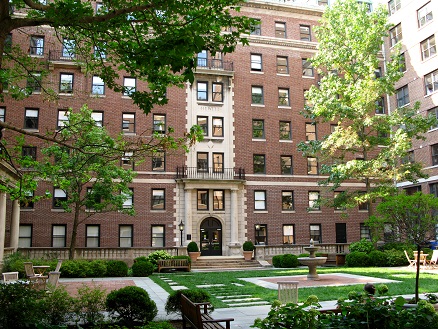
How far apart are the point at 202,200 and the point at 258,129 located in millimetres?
7890

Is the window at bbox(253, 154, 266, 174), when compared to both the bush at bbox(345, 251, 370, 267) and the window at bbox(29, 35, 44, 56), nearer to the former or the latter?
the bush at bbox(345, 251, 370, 267)

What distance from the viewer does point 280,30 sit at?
4006 centimetres

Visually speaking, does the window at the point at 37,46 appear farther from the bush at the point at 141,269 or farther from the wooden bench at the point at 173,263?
the bush at the point at 141,269

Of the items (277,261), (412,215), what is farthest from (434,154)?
(412,215)

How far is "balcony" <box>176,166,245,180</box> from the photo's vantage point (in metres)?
35.4

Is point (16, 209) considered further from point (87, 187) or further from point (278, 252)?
point (278, 252)

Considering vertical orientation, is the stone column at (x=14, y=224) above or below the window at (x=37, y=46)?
below

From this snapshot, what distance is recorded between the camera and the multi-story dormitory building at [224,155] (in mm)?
33500

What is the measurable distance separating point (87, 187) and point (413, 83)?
28353mm

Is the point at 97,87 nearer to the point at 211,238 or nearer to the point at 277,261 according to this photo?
the point at 211,238

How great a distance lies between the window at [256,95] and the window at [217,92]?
2760 mm

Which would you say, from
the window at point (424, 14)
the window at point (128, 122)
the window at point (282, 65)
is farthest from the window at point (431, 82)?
the window at point (128, 122)

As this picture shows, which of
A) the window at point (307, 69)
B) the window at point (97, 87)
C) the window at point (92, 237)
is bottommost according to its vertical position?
the window at point (92, 237)

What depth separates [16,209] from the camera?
91.2ft
